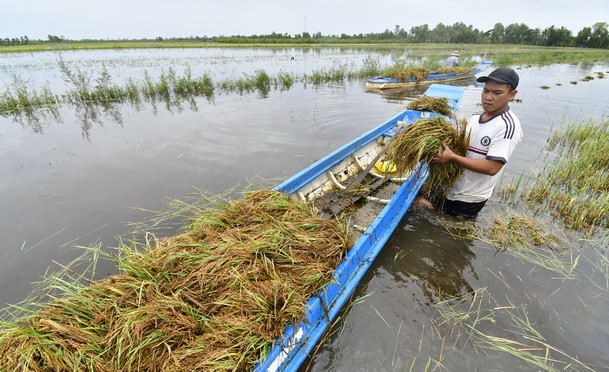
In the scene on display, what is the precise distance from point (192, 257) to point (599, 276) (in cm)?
499

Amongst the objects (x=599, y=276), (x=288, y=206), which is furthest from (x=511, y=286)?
(x=288, y=206)

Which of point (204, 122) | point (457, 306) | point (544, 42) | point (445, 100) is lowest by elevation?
point (457, 306)

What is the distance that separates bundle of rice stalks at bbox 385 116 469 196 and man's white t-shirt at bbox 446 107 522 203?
0.11 m

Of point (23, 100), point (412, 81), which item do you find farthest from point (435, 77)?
point (23, 100)

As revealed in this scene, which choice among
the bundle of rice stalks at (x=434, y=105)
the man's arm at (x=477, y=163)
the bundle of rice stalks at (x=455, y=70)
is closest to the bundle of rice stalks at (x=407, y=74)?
the bundle of rice stalks at (x=455, y=70)

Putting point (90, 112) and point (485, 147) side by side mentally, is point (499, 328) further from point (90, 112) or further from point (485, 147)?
point (90, 112)

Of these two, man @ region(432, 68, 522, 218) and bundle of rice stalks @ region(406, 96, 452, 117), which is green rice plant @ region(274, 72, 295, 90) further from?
man @ region(432, 68, 522, 218)

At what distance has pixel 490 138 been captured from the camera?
324 cm

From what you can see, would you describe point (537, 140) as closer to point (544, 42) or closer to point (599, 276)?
point (599, 276)

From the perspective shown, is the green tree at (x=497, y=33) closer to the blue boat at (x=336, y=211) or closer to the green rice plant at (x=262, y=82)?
the green rice plant at (x=262, y=82)

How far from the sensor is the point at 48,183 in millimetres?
5750

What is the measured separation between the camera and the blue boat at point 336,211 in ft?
6.97

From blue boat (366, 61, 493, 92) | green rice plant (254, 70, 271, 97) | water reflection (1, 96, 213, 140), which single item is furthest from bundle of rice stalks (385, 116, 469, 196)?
green rice plant (254, 70, 271, 97)

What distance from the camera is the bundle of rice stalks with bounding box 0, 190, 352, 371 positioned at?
1.72 metres
